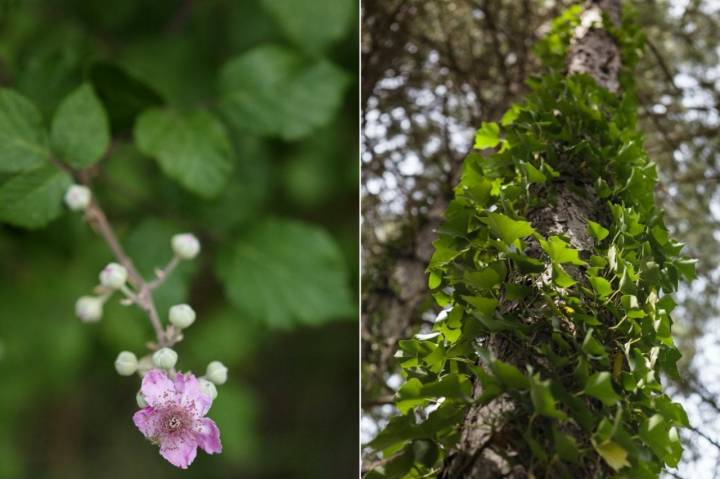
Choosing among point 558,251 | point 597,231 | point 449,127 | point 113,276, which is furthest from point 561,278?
point 449,127

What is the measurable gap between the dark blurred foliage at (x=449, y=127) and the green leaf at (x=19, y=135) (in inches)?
76.7

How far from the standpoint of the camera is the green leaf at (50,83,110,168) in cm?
93

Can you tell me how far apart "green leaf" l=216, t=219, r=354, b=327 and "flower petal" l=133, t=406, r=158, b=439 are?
0.41m

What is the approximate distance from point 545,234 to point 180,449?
643mm

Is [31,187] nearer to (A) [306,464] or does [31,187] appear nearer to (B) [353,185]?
(B) [353,185]

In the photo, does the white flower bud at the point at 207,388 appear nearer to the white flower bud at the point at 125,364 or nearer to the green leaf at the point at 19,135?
the white flower bud at the point at 125,364

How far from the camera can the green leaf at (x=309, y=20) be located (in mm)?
1074

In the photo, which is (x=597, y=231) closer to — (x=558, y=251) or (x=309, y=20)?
(x=558, y=251)

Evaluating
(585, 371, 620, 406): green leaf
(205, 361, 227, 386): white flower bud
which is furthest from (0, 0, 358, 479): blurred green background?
(585, 371, 620, 406): green leaf

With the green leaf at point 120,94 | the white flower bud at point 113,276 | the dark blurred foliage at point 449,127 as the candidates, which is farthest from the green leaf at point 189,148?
the dark blurred foliage at point 449,127

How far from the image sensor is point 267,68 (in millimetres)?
1087

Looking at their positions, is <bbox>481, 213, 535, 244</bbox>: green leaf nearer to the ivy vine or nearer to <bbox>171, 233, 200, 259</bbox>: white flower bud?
the ivy vine

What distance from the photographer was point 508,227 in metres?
0.89

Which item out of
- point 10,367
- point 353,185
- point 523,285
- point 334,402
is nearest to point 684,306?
point 334,402
